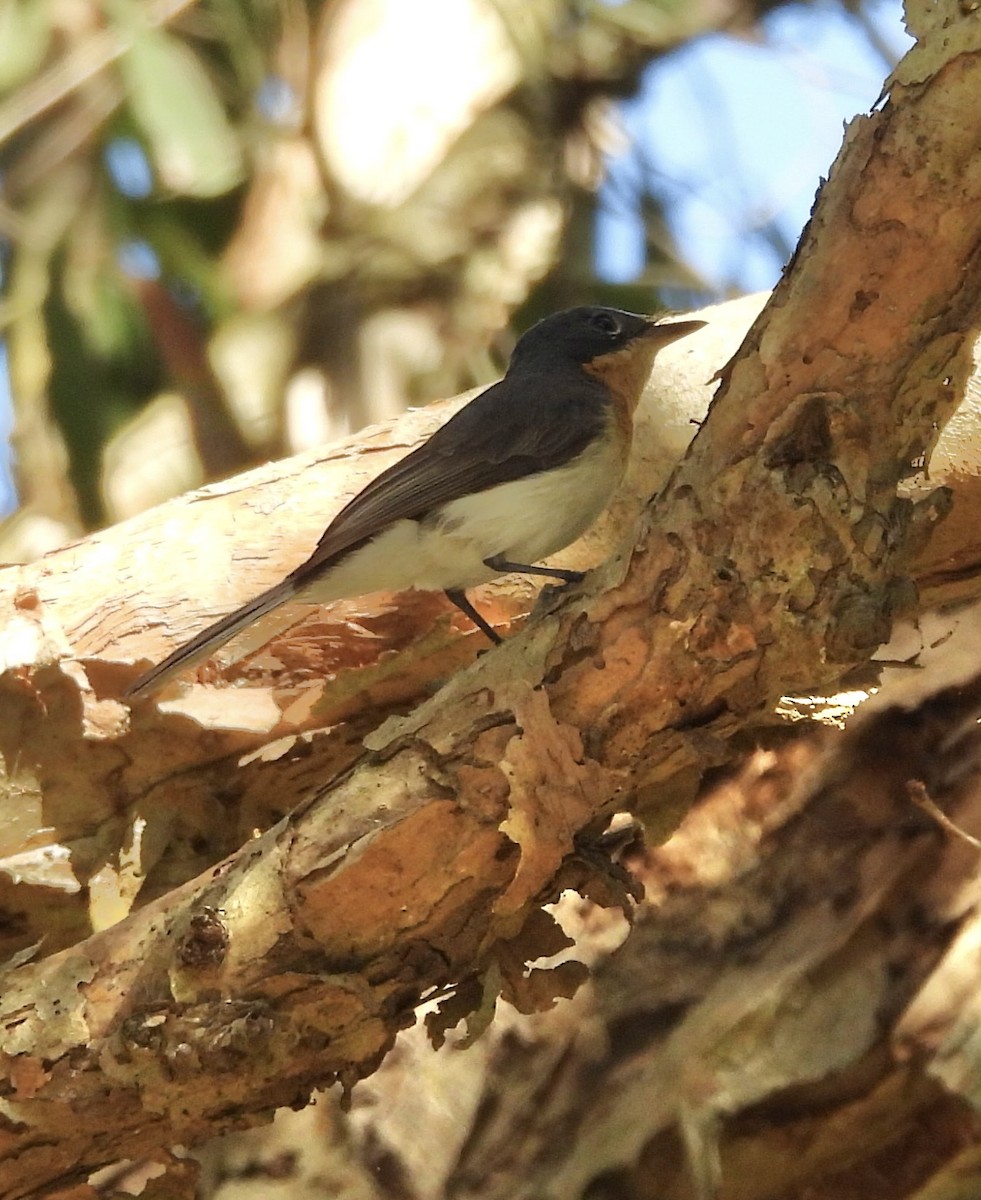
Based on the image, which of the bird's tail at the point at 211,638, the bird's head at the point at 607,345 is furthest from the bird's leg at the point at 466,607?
the bird's head at the point at 607,345

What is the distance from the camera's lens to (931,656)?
11.6ft

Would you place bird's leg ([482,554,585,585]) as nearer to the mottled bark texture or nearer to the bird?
the bird

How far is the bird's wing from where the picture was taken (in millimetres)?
3279

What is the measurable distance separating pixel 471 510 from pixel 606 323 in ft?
2.73

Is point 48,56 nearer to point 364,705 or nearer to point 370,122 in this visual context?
point 370,122

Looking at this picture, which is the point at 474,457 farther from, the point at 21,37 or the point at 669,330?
the point at 21,37

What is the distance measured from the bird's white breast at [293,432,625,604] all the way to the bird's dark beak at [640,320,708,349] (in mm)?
380

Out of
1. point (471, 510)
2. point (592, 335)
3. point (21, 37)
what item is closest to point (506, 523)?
point (471, 510)

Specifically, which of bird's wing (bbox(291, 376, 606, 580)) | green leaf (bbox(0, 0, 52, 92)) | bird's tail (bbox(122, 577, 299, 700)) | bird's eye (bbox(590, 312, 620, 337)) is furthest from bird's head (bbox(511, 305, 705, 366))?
green leaf (bbox(0, 0, 52, 92))

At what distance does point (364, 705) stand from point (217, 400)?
321cm

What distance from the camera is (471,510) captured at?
3.37m

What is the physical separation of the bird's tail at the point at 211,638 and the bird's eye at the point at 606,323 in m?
1.17

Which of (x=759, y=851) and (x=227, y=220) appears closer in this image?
(x=759, y=851)

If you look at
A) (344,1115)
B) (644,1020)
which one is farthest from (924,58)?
(344,1115)
